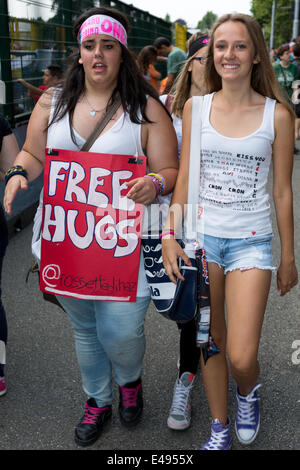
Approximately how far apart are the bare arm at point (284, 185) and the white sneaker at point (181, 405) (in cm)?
77

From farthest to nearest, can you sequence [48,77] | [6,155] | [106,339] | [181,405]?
[48,77]
[6,155]
[181,405]
[106,339]

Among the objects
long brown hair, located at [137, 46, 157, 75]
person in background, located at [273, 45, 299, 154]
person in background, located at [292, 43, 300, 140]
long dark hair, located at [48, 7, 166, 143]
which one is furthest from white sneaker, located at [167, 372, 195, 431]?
person in background, located at [273, 45, 299, 154]

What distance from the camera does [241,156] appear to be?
2.38 metres

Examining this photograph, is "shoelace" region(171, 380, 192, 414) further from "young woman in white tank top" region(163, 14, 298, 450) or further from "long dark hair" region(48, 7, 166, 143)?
"long dark hair" region(48, 7, 166, 143)

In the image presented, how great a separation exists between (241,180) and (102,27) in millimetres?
892

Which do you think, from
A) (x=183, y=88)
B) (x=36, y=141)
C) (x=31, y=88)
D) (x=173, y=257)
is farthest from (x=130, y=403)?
(x=31, y=88)

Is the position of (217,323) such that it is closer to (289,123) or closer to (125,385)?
(125,385)

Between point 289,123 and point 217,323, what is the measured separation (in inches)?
37.1

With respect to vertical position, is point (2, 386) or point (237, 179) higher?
point (237, 179)

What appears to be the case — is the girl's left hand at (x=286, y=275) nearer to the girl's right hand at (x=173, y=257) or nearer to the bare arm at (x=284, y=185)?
the bare arm at (x=284, y=185)

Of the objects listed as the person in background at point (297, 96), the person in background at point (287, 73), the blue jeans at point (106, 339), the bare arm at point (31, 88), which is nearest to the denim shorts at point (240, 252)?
the blue jeans at point (106, 339)

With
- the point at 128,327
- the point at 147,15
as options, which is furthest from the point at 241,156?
the point at 147,15

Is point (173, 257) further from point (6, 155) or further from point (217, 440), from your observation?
point (6, 155)

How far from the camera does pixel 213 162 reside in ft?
8.00
